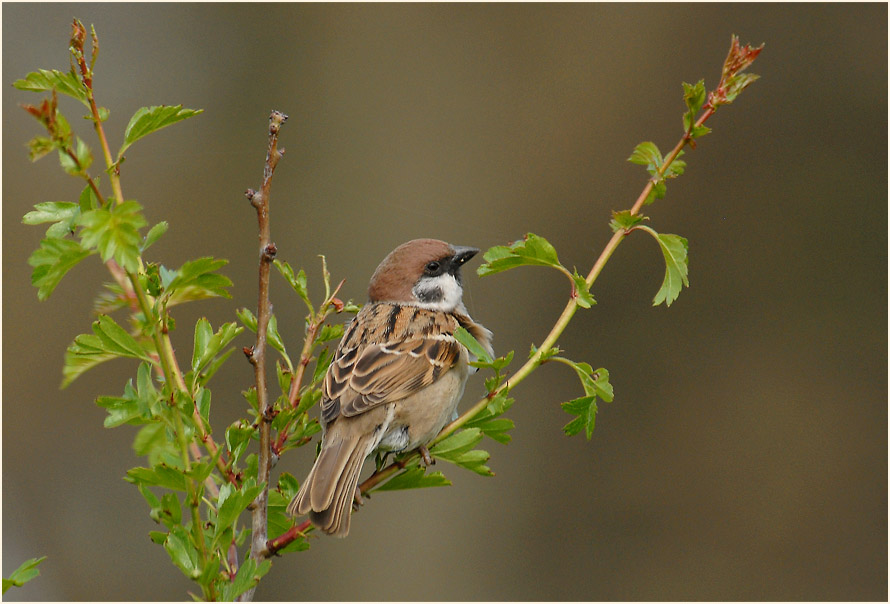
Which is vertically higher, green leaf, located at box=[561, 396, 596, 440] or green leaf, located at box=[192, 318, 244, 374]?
green leaf, located at box=[192, 318, 244, 374]

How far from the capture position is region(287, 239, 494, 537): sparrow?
2.17m

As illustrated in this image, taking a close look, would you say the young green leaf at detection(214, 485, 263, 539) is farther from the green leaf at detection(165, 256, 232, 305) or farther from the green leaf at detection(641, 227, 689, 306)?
the green leaf at detection(641, 227, 689, 306)

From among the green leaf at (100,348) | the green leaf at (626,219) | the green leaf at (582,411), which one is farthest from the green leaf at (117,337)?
the green leaf at (626,219)

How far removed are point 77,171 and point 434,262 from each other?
A: 1724mm

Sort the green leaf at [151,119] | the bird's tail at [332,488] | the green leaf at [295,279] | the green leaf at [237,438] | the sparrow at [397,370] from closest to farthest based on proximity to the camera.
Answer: the green leaf at [151,119] → the green leaf at [237,438] → the green leaf at [295,279] → the bird's tail at [332,488] → the sparrow at [397,370]

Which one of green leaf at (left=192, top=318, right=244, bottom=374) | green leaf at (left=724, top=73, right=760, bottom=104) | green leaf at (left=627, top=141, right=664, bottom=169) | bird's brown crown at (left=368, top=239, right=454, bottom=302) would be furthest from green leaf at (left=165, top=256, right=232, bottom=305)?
bird's brown crown at (left=368, top=239, right=454, bottom=302)

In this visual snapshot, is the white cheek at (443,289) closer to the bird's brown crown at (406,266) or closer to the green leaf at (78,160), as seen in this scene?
the bird's brown crown at (406,266)

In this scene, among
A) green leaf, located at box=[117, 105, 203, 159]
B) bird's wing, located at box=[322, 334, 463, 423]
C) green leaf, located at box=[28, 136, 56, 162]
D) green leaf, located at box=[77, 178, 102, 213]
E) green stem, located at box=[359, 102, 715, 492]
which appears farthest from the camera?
bird's wing, located at box=[322, 334, 463, 423]

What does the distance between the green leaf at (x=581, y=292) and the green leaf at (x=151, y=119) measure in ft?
2.28

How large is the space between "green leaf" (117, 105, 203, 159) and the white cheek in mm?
1520

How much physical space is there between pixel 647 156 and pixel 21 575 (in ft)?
4.07

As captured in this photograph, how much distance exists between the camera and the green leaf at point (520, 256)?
1.62 metres

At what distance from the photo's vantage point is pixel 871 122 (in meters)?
6.09

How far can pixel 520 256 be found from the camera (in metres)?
1.65
